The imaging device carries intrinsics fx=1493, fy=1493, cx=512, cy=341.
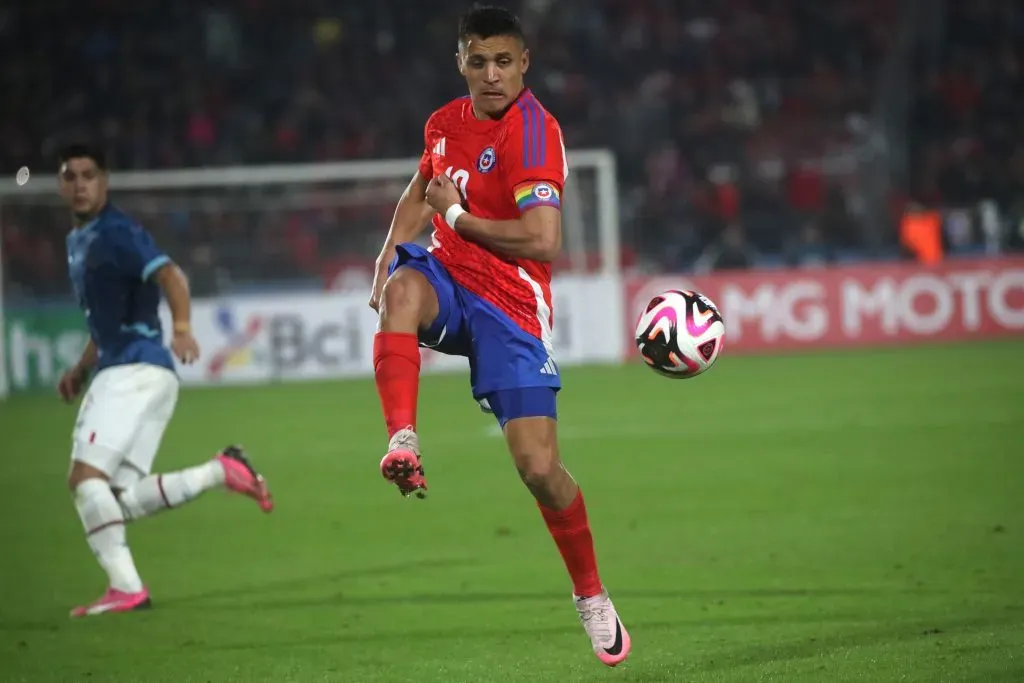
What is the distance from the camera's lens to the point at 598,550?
834 centimetres

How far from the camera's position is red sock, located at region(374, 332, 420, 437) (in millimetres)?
5191

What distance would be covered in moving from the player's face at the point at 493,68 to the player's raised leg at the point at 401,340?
2.34 ft

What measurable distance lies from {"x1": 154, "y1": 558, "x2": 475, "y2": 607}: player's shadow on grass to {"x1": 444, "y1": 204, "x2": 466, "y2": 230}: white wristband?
2.94 metres

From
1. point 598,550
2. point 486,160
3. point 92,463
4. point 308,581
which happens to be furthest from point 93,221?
point 598,550

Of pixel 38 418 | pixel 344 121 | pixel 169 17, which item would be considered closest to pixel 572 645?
pixel 38 418

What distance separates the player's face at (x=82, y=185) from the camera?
7430 millimetres

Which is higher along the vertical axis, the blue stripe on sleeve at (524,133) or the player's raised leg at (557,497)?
the blue stripe on sleeve at (524,133)

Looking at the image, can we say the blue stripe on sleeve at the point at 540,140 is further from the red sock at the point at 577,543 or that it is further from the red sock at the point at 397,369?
the red sock at the point at 577,543

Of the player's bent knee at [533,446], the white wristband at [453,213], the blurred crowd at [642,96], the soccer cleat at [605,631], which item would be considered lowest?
the soccer cleat at [605,631]

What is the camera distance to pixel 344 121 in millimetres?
26016

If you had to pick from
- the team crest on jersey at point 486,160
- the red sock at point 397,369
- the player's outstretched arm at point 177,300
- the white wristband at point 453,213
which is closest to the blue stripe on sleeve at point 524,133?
the team crest on jersey at point 486,160

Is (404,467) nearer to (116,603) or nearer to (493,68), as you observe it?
(493,68)

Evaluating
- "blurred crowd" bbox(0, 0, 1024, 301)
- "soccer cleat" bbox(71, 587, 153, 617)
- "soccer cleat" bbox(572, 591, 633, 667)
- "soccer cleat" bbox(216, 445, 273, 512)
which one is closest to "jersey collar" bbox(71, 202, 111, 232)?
"soccer cleat" bbox(216, 445, 273, 512)

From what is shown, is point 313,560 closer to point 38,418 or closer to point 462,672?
point 462,672
